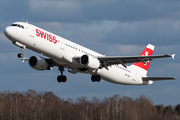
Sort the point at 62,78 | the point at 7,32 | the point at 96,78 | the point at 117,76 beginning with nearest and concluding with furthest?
1. the point at 7,32
2. the point at 96,78
3. the point at 117,76
4. the point at 62,78

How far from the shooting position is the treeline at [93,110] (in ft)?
221

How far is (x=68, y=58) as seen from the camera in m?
42.6

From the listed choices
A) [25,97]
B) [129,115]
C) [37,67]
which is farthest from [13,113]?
[37,67]

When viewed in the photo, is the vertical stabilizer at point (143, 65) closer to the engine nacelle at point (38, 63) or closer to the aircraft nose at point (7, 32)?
the engine nacelle at point (38, 63)

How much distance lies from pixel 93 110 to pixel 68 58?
3590cm

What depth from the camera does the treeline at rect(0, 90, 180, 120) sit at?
67.5 meters

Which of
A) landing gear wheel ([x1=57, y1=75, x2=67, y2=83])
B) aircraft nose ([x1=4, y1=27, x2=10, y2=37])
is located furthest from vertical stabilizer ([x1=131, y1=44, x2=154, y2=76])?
aircraft nose ([x1=4, y1=27, x2=10, y2=37])

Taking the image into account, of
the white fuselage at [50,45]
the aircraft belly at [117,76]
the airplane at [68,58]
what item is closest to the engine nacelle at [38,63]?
the airplane at [68,58]

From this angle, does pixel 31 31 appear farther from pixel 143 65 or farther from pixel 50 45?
pixel 143 65

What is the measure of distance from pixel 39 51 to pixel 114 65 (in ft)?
41.9

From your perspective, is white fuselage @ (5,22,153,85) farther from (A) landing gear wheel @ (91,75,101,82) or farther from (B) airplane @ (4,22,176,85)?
(A) landing gear wheel @ (91,75,101,82)

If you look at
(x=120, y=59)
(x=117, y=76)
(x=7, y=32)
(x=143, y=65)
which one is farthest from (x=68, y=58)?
(x=143, y=65)

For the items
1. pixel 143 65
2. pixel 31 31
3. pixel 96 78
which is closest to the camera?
pixel 31 31

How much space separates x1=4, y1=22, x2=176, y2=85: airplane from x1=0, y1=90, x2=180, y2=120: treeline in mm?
15723
